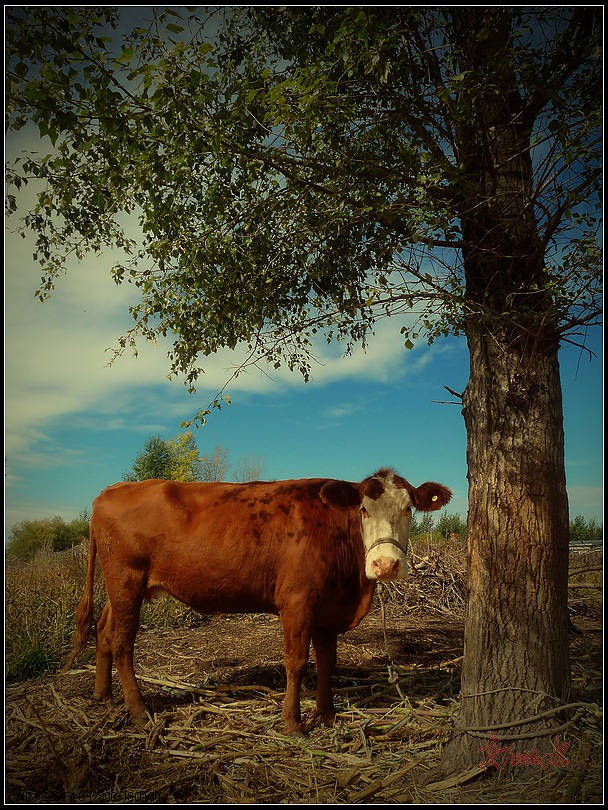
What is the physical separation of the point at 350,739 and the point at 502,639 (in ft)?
5.78

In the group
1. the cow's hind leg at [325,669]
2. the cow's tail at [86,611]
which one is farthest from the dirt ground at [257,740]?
the cow's tail at [86,611]

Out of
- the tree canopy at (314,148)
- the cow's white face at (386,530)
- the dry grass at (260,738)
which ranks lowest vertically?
the dry grass at (260,738)

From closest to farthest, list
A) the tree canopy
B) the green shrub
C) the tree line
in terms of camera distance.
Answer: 1. the tree canopy
2. the green shrub
3. the tree line

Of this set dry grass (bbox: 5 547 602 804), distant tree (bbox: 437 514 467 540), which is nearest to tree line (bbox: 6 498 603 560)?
distant tree (bbox: 437 514 467 540)

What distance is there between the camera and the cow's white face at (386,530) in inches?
203

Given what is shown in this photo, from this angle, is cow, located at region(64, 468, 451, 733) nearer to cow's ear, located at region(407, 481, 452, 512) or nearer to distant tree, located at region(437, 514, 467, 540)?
cow's ear, located at region(407, 481, 452, 512)

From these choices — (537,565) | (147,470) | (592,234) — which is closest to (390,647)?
(537,565)

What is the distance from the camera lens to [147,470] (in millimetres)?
21625

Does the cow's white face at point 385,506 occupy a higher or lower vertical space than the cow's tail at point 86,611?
higher

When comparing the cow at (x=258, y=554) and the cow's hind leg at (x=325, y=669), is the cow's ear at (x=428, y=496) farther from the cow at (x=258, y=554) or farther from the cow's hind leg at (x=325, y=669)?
the cow's hind leg at (x=325, y=669)

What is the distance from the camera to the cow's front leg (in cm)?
555

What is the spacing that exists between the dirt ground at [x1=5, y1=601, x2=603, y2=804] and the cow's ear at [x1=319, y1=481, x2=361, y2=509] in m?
1.99

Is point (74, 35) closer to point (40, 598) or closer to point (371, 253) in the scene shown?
point (371, 253)

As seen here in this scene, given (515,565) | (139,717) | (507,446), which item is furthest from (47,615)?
(507,446)
